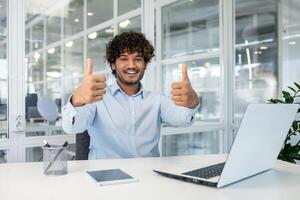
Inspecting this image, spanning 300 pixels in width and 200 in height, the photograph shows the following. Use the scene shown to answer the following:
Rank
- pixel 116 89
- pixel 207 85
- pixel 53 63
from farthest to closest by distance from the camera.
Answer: pixel 207 85
pixel 53 63
pixel 116 89

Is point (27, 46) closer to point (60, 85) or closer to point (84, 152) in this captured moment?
point (60, 85)

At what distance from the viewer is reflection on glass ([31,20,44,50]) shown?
9.23 ft

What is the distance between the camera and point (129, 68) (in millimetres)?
1938

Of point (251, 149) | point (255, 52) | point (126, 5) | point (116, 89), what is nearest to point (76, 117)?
point (116, 89)

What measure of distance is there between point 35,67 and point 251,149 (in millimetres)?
2164

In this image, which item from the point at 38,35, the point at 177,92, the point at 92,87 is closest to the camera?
the point at 92,87

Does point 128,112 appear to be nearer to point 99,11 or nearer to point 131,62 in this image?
Result: point 131,62

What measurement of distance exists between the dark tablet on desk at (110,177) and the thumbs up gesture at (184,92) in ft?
1.48

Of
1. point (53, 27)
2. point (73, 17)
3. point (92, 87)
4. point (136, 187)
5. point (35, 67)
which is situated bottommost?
point (136, 187)

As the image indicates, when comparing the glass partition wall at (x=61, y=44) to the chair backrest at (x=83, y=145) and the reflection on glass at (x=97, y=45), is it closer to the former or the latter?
the reflection on glass at (x=97, y=45)

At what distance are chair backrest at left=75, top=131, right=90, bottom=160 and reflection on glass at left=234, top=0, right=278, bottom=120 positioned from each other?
75.9 inches

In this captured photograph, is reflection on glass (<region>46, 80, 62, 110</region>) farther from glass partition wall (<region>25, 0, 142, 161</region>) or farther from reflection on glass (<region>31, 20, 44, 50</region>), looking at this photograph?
reflection on glass (<region>31, 20, 44, 50</region>)

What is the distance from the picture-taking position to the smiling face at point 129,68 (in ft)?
→ 6.36

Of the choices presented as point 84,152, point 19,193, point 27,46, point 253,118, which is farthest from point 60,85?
point 253,118
